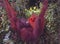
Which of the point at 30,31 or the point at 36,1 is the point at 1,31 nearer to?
the point at 36,1

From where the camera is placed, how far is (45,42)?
138cm

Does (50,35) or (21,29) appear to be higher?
(21,29)

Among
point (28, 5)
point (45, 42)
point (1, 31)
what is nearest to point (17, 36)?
point (45, 42)

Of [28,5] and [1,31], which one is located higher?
[28,5]

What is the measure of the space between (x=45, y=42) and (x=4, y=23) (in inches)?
19.4

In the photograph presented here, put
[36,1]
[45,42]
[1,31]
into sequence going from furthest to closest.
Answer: [36,1] < [1,31] < [45,42]

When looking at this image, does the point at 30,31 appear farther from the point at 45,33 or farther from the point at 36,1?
the point at 36,1

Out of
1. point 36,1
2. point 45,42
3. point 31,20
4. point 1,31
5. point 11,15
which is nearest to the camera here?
point 11,15

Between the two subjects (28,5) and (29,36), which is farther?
(28,5)

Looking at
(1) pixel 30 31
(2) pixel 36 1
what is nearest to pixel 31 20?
(1) pixel 30 31

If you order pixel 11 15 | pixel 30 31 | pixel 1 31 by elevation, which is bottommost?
pixel 1 31

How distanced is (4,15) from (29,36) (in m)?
0.68

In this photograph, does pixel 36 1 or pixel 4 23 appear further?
pixel 36 1

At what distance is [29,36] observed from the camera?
1119mm
